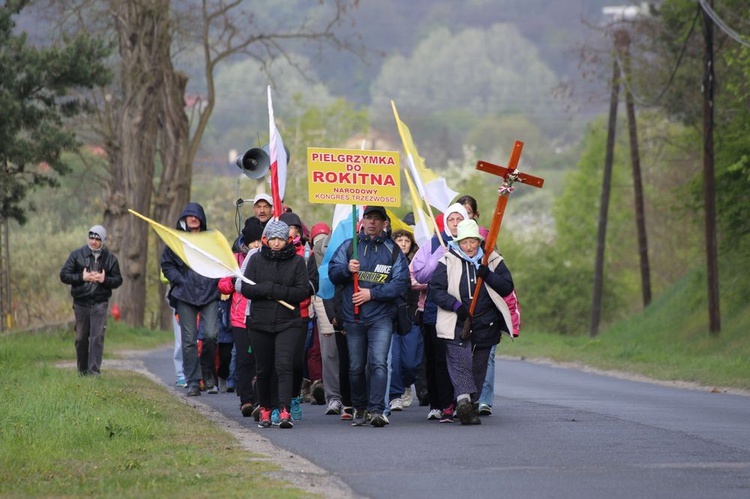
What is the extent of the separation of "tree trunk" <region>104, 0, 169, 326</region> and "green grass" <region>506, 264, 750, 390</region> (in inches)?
403

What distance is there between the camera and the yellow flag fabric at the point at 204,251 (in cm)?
1472

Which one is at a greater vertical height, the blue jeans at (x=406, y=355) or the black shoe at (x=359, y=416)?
the blue jeans at (x=406, y=355)

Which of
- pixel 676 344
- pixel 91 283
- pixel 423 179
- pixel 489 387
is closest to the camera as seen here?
pixel 489 387

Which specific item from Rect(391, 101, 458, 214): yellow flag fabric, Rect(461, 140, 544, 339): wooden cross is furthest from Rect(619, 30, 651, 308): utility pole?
Rect(461, 140, 544, 339): wooden cross

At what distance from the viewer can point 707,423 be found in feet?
47.5

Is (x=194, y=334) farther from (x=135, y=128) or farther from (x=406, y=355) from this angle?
(x=135, y=128)

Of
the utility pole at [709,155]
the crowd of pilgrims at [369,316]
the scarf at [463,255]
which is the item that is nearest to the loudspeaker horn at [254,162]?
the crowd of pilgrims at [369,316]

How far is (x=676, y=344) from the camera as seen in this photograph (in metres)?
34.9

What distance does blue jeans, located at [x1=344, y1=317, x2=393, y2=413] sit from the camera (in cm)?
1410

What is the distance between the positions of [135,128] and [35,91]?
1407cm

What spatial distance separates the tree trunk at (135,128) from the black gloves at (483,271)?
90.1 feet

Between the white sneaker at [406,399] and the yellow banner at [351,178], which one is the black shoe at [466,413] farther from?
the white sneaker at [406,399]

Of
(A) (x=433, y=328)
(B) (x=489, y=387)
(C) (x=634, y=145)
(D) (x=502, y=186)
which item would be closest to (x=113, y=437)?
(A) (x=433, y=328)

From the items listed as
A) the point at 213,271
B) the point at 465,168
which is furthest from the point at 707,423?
the point at 465,168
